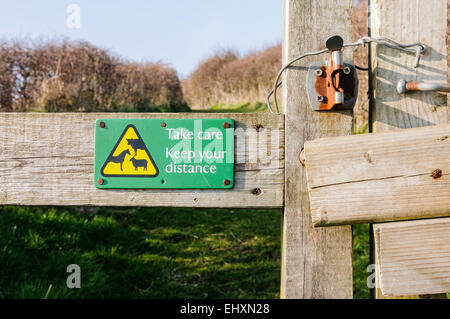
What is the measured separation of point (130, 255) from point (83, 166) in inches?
113

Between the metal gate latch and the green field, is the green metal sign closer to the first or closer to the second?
the metal gate latch

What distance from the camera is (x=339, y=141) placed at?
1137 mm

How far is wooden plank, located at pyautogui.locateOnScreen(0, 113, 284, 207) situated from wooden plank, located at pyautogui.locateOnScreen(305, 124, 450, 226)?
175mm

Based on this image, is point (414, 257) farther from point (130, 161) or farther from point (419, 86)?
point (130, 161)

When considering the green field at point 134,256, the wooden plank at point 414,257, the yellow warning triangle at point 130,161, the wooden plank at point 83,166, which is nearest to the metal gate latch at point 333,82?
the wooden plank at point 83,166

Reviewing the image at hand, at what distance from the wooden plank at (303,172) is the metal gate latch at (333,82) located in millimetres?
28

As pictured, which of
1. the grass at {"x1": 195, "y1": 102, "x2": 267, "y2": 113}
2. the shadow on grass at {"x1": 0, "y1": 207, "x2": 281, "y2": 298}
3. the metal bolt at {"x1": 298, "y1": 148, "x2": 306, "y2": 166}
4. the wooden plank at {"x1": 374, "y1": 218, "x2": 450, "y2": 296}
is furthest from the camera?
the grass at {"x1": 195, "y1": 102, "x2": 267, "y2": 113}

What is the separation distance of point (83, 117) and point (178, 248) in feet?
10.8

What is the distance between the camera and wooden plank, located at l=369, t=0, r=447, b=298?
123 centimetres

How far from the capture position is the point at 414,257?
1094 mm

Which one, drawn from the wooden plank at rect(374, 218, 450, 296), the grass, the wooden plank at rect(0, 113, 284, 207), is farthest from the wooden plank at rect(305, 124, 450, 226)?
the grass

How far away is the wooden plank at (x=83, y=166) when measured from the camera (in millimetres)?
1264

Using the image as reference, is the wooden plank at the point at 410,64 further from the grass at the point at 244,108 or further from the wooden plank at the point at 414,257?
the grass at the point at 244,108

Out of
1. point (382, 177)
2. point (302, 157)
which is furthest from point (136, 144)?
point (382, 177)
